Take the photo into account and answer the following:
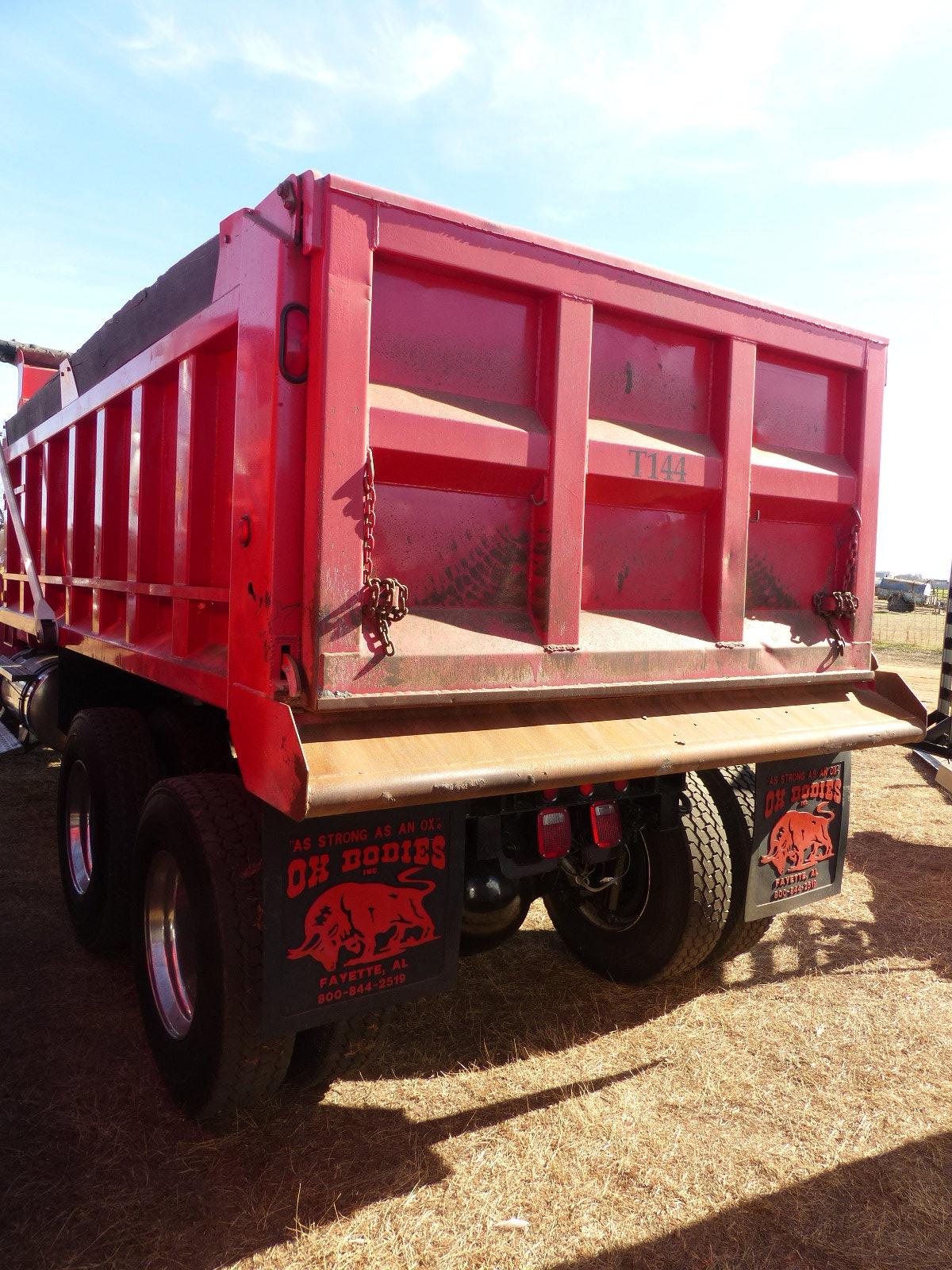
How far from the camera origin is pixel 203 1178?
101 inches

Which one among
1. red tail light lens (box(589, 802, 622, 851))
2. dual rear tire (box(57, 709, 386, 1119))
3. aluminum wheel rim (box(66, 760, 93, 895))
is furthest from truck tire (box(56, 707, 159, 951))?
red tail light lens (box(589, 802, 622, 851))

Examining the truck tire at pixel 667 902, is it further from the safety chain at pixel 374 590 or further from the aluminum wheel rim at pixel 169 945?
the safety chain at pixel 374 590

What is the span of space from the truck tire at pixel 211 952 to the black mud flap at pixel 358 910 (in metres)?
0.12

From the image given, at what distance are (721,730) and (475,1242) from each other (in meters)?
1.66

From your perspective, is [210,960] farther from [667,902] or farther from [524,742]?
[667,902]

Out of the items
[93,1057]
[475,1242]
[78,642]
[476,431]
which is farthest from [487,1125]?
[78,642]

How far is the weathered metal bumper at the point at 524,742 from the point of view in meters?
2.26

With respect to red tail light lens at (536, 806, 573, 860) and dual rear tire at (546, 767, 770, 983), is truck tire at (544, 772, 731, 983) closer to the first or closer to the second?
dual rear tire at (546, 767, 770, 983)

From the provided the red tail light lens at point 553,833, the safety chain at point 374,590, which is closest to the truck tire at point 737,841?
the red tail light lens at point 553,833

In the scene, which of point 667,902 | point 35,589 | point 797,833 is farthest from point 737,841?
point 35,589

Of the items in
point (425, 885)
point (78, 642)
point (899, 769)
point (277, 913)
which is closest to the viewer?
point (277, 913)

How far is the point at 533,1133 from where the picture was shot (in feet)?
9.27

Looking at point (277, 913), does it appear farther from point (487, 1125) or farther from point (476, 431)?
point (476, 431)

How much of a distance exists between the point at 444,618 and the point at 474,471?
0.45m
